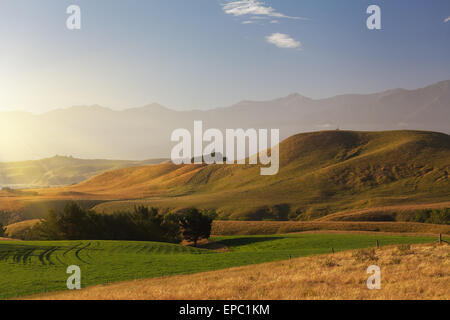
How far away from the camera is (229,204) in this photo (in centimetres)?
11131

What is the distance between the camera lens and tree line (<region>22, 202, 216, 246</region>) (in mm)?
60531

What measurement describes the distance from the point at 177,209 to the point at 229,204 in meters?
14.9

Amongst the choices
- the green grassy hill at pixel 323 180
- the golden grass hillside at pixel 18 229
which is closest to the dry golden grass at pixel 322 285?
the golden grass hillside at pixel 18 229

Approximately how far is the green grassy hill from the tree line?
35649 mm

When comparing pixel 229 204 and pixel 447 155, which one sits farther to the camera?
pixel 447 155

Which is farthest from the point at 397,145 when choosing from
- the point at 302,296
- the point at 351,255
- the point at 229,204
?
the point at 302,296

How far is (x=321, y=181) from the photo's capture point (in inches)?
5027

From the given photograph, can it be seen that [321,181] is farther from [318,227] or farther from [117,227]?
[117,227]

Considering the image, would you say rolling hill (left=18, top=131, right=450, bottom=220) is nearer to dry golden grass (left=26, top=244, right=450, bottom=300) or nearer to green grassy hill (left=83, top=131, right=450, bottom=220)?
green grassy hill (left=83, top=131, right=450, bottom=220)

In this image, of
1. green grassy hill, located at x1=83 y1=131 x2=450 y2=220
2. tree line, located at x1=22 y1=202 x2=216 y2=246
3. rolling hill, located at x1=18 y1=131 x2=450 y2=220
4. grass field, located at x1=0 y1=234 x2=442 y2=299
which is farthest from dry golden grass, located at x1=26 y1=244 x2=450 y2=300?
green grassy hill, located at x1=83 y1=131 x2=450 y2=220

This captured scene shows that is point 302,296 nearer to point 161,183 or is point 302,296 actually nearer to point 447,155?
point 447,155

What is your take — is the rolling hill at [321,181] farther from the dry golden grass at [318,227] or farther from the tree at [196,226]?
the tree at [196,226]

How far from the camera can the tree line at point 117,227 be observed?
60531mm

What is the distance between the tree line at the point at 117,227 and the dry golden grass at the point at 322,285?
38.3 m
